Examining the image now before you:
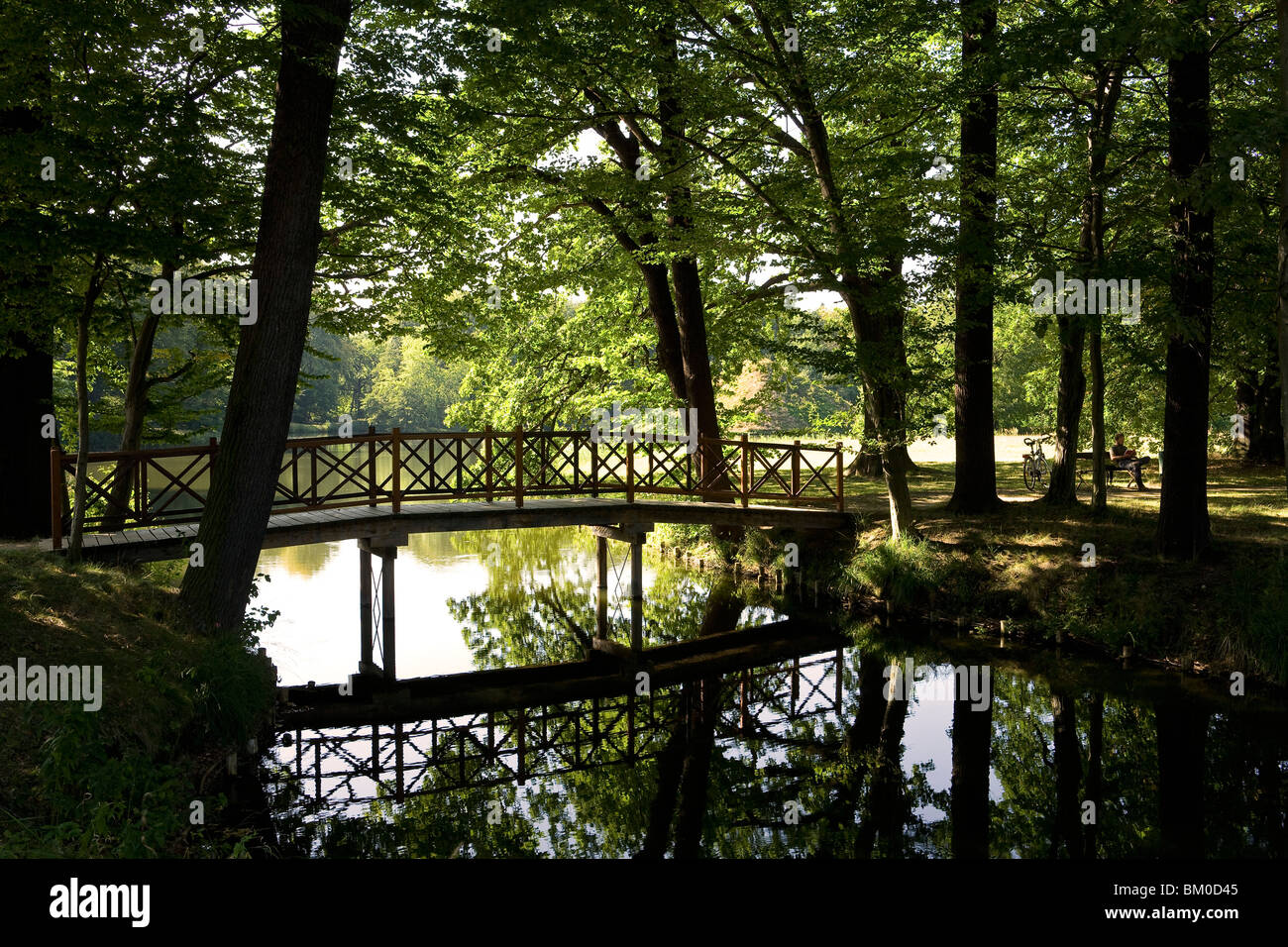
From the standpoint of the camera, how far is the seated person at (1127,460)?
17.2 meters

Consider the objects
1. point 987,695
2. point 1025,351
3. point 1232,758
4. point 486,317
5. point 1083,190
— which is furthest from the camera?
point 1025,351

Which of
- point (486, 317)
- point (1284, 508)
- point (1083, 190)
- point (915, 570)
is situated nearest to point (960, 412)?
point (915, 570)

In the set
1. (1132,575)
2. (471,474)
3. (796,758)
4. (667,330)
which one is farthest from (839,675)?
(667,330)

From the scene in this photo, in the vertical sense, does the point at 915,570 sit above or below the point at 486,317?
below

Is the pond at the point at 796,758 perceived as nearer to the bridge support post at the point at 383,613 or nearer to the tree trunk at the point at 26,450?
the bridge support post at the point at 383,613

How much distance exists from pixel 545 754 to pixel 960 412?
8442 millimetres

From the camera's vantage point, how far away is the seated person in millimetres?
17156

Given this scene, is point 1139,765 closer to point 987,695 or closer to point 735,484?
point 987,695

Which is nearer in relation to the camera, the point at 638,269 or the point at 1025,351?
the point at 638,269

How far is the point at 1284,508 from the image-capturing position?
46.6ft

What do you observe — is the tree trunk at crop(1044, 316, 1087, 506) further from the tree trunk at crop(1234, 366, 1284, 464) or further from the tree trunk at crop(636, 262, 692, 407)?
the tree trunk at crop(1234, 366, 1284, 464)

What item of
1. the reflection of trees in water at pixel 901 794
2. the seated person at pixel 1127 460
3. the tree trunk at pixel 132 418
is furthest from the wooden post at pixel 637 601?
the seated person at pixel 1127 460

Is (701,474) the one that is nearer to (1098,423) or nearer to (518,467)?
(518,467)

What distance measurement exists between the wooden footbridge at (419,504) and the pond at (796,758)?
1.65 meters
